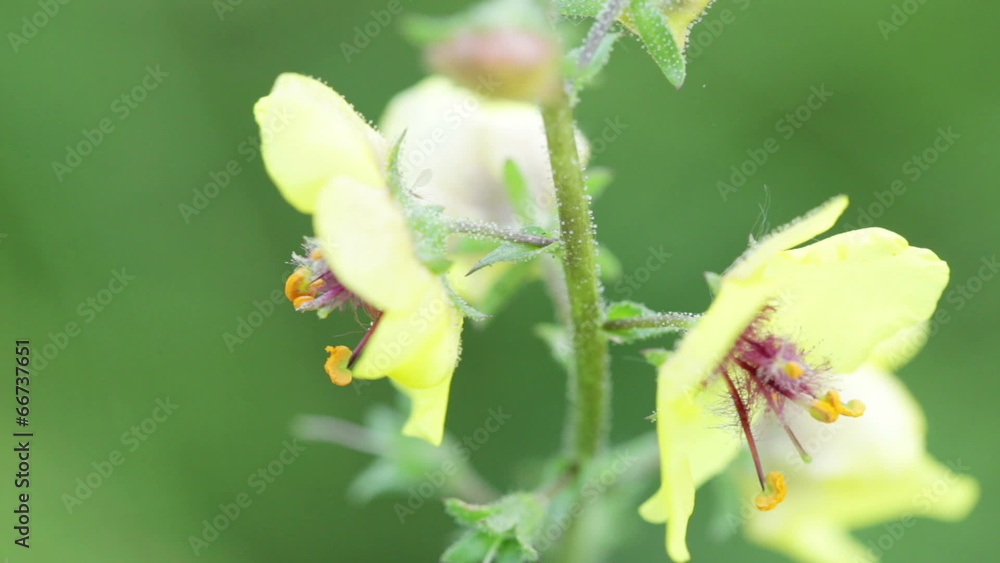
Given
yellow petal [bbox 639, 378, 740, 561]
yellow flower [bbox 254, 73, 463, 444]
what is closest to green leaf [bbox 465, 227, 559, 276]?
yellow flower [bbox 254, 73, 463, 444]

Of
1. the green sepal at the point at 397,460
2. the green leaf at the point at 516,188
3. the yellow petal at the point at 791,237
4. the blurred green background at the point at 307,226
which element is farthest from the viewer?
the blurred green background at the point at 307,226

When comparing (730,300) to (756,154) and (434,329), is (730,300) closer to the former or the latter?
(434,329)

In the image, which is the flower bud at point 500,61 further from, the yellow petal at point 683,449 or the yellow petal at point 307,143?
the yellow petal at point 683,449

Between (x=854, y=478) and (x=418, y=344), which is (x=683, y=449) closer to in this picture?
(x=418, y=344)

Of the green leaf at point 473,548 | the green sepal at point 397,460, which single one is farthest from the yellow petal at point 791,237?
the green sepal at point 397,460

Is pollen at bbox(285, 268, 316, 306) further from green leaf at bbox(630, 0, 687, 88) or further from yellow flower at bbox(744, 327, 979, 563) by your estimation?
yellow flower at bbox(744, 327, 979, 563)

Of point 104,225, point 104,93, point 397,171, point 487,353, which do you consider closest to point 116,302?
point 104,225
